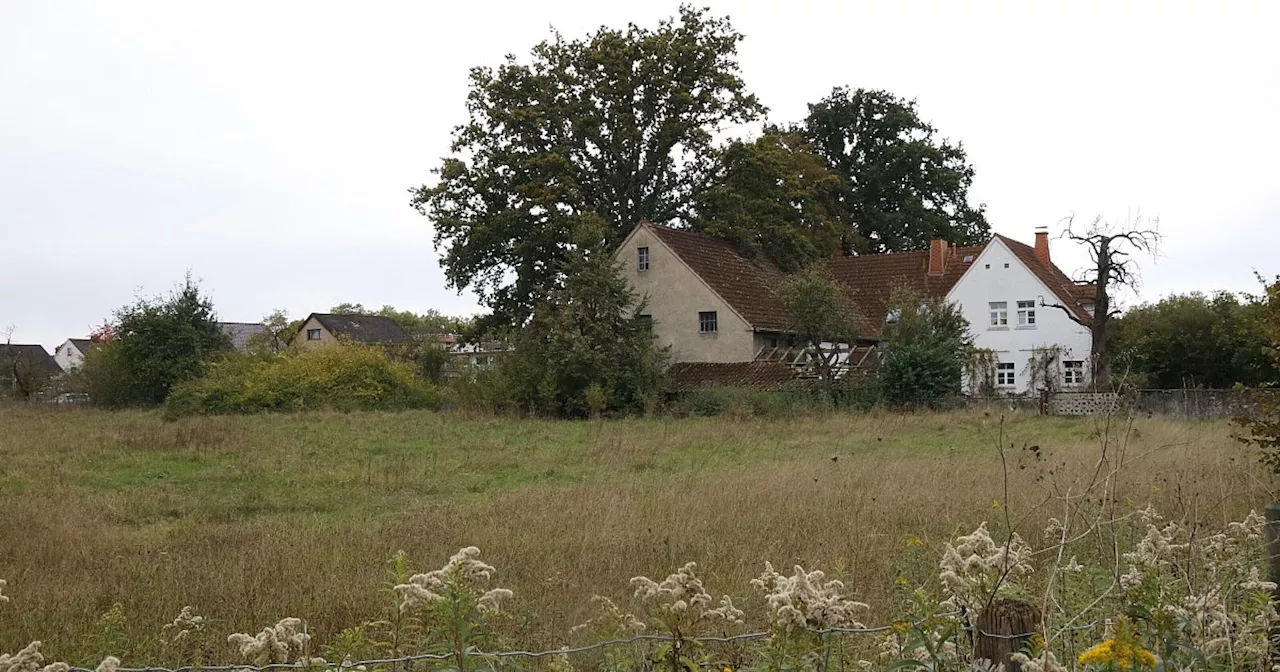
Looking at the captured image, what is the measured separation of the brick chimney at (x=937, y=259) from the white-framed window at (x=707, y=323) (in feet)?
45.9

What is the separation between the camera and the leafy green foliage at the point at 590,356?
33.5m

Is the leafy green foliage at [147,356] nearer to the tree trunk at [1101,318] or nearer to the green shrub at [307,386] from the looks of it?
the green shrub at [307,386]

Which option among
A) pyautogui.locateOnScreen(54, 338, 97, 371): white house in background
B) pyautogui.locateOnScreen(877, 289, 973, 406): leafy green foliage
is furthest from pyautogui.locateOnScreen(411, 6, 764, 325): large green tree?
pyautogui.locateOnScreen(54, 338, 97, 371): white house in background

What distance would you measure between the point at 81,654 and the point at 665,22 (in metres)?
37.2

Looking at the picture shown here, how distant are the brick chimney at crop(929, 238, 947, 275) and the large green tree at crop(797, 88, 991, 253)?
8.73 metres

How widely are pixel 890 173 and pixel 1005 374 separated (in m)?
16.7

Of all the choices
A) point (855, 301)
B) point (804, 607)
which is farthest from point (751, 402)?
point (804, 607)

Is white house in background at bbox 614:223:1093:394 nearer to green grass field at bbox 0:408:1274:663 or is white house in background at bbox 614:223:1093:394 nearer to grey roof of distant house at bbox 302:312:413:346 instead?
green grass field at bbox 0:408:1274:663

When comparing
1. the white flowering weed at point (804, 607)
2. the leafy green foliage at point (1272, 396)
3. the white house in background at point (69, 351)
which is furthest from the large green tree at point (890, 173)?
the white house in background at point (69, 351)

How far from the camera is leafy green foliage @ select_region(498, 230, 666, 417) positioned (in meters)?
33.5

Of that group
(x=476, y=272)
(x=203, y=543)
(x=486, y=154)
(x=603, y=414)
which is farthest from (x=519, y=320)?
(x=203, y=543)

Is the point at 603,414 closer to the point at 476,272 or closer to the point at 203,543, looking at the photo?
the point at 476,272

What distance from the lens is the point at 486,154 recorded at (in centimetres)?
4069

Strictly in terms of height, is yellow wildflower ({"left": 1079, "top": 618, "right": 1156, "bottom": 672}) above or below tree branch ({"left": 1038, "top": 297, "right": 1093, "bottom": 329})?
below
